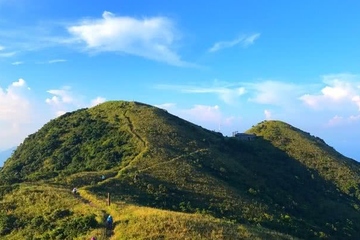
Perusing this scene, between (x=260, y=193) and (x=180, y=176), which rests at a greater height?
(x=180, y=176)

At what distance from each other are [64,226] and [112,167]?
112ft

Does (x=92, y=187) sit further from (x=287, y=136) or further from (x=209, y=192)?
(x=287, y=136)

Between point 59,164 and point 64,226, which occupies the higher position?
point 59,164

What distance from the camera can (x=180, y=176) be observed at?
7069cm

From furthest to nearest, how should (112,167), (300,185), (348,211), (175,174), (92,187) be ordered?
(300,185) → (348,211) → (112,167) → (175,174) → (92,187)

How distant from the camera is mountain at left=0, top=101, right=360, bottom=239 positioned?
48.3m

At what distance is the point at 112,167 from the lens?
76312mm

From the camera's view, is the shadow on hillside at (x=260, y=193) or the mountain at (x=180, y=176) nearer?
the mountain at (x=180, y=176)

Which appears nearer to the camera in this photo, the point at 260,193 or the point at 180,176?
the point at 180,176

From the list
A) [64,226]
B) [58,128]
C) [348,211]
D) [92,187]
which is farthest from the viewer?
[58,128]

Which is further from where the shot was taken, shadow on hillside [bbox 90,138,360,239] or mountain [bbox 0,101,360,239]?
shadow on hillside [bbox 90,138,360,239]

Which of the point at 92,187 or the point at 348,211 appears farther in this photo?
the point at 348,211

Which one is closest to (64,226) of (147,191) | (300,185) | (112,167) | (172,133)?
(147,191)

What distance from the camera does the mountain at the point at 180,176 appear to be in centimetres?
4834
